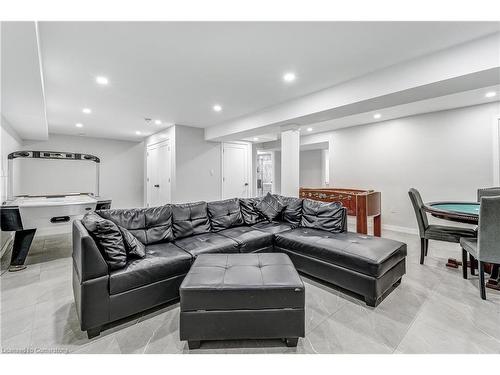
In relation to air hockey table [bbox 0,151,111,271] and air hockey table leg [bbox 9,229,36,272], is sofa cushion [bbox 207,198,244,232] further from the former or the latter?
air hockey table leg [bbox 9,229,36,272]

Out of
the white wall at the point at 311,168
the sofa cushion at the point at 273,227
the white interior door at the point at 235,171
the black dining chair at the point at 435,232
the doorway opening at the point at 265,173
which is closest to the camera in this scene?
the black dining chair at the point at 435,232

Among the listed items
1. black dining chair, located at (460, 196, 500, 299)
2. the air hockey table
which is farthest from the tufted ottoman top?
the air hockey table

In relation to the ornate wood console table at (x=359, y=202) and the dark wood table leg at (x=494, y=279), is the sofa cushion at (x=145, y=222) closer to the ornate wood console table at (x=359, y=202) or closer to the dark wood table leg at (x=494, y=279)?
the ornate wood console table at (x=359, y=202)

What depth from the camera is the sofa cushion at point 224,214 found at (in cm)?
303

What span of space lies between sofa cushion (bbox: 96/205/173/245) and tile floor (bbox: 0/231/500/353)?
77 centimetres

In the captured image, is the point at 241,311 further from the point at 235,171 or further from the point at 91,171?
the point at 91,171

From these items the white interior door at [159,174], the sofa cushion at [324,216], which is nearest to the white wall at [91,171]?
the white interior door at [159,174]

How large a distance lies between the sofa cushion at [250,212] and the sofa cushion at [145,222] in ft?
3.71

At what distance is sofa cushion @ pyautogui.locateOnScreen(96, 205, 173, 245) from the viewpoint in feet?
7.85

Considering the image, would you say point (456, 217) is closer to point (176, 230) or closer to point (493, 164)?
point (493, 164)

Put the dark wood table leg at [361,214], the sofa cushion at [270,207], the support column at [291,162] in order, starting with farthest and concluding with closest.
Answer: the support column at [291,162] → the dark wood table leg at [361,214] → the sofa cushion at [270,207]

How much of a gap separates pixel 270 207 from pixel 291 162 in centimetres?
117
